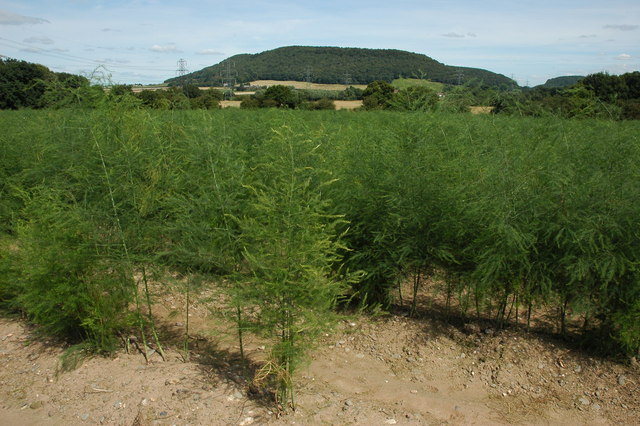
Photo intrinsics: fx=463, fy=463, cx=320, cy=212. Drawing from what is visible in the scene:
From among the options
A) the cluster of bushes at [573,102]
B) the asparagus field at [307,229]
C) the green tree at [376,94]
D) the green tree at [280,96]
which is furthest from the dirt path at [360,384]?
the green tree at [280,96]

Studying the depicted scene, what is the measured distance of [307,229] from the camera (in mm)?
3500

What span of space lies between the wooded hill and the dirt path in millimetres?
44274

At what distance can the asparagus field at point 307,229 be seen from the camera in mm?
3650

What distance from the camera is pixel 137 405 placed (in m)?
3.92

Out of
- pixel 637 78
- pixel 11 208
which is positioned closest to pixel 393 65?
pixel 637 78

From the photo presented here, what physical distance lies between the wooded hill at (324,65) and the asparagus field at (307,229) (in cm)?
4366

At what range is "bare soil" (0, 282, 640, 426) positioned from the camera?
3836mm

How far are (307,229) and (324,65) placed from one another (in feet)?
236

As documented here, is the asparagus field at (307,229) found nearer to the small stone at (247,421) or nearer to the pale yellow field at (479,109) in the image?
the small stone at (247,421)

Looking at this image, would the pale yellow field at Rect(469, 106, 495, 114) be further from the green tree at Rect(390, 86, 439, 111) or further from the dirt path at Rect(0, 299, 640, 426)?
the dirt path at Rect(0, 299, 640, 426)

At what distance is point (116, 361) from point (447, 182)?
385 centimetres

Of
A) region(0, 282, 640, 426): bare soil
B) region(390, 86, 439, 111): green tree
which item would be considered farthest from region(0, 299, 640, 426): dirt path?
region(390, 86, 439, 111): green tree

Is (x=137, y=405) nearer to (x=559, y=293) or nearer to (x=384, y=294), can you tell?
(x=384, y=294)

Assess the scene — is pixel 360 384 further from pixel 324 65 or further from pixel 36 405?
pixel 324 65
